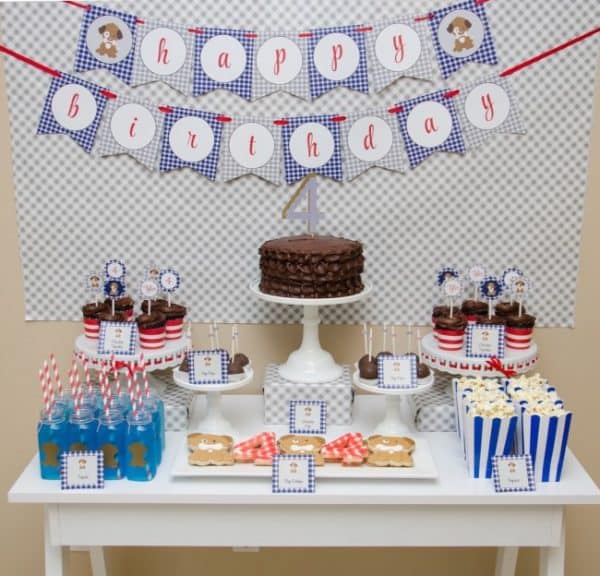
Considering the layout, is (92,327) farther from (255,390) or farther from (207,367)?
(255,390)

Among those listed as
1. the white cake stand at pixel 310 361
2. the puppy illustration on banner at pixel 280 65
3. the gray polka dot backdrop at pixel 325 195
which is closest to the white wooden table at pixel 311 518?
the white cake stand at pixel 310 361

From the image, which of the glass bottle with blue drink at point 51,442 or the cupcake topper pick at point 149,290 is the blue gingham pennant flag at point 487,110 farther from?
the glass bottle with blue drink at point 51,442

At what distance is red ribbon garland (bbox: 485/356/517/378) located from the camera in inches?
83.0

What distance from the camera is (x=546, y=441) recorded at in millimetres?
1862

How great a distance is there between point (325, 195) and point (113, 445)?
38.3 inches

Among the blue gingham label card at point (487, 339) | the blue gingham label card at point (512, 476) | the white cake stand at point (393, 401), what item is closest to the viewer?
the blue gingham label card at point (512, 476)

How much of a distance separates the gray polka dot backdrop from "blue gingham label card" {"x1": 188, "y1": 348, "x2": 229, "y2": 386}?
0.44 metres

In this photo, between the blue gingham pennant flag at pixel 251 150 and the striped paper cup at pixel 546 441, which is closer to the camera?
the striped paper cup at pixel 546 441

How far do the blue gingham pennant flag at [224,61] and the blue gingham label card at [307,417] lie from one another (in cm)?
92

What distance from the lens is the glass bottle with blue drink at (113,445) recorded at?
1881 mm

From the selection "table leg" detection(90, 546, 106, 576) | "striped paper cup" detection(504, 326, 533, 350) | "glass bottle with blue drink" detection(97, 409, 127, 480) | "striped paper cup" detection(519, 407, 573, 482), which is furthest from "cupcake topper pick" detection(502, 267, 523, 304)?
"table leg" detection(90, 546, 106, 576)

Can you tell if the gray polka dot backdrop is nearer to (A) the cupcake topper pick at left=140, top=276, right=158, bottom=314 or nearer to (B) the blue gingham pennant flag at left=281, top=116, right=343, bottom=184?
(B) the blue gingham pennant flag at left=281, top=116, right=343, bottom=184

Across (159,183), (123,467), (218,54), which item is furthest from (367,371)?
(218,54)

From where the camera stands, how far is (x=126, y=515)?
188 centimetres
